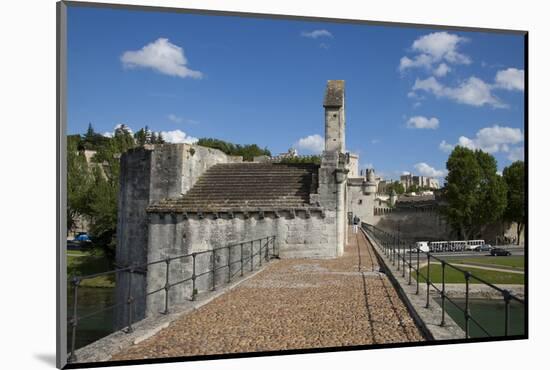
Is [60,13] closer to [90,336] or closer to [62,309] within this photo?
[62,309]

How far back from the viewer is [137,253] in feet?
52.0

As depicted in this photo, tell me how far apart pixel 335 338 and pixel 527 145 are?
4496mm

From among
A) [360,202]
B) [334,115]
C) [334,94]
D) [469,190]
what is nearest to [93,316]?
[334,115]

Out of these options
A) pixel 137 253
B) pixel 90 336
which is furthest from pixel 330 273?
pixel 90 336

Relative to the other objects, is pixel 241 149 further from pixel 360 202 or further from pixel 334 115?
pixel 334 115

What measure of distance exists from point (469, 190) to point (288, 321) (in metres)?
23.6

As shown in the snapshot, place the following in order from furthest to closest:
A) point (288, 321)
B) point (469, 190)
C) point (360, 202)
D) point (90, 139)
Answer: point (360, 202) < point (469, 190) < point (90, 139) < point (288, 321)

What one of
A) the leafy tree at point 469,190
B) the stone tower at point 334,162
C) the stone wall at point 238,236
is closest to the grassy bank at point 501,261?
the stone tower at point 334,162

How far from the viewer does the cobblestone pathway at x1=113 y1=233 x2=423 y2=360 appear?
6.10 meters

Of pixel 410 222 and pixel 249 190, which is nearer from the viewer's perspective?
pixel 249 190

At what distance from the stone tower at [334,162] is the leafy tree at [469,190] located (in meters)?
7.67

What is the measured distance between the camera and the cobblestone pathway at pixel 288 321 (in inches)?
240

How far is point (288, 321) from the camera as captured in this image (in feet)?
22.7

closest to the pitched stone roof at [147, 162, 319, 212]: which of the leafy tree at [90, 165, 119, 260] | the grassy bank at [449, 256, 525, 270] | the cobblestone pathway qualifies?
the cobblestone pathway
